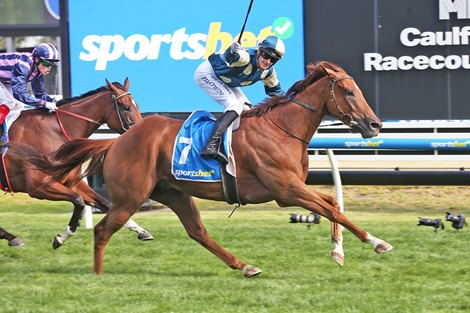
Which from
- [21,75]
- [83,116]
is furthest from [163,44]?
[21,75]

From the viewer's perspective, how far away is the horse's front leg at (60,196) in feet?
24.8

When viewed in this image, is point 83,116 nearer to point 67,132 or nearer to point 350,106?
point 67,132

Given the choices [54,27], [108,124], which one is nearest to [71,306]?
[108,124]

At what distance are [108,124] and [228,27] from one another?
102 inches

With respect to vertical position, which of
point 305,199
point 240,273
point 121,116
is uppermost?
point 121,116

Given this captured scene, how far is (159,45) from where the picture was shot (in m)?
10.9

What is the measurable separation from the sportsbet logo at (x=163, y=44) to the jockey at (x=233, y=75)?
10.9 ft

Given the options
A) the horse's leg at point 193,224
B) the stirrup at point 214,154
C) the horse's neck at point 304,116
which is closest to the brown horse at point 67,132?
the horse's leg at point 193,224

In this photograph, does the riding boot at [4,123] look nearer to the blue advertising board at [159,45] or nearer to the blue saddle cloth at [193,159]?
the blue saddle cloth at [193,159]

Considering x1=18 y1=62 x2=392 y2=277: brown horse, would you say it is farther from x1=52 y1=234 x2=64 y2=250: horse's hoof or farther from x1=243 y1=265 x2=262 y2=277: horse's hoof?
x1=52 y1=234 x2=64 y2=250: horse's hoof

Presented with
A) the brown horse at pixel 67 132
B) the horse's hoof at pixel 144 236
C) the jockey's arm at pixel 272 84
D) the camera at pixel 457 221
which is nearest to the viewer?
the jockey's arm at pixel 272 84

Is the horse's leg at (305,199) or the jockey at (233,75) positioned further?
the jockey at (233,75)

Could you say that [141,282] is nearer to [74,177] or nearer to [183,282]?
[183,282]

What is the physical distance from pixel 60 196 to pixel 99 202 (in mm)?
328
